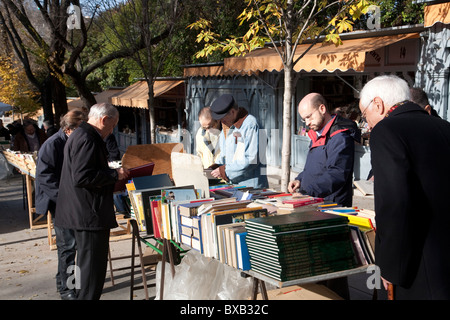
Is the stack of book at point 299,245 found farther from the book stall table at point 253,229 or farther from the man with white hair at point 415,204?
the man with white hair at point 415,204

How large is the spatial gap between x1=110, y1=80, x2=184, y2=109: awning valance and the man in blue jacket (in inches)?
508

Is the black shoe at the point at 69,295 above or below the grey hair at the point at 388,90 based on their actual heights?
below

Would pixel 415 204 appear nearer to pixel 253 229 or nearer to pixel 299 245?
pixel 299 245

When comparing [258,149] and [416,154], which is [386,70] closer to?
[258,149]

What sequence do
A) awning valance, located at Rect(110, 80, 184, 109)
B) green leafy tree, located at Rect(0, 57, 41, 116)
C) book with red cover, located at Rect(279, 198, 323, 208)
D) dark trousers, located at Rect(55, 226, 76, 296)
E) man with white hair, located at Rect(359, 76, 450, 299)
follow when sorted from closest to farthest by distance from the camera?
man with white hair, located at Rect(359, 76, 450, 299) < book with red cover, located at Rect(279, 198, 323, 208) < dark trousers, located at Rect(55, 226, 76, 296) < awning valance, located at Rect(110, 80, 184, 109) < green leafy tree, located at Rect(0, 57, 41, 116)

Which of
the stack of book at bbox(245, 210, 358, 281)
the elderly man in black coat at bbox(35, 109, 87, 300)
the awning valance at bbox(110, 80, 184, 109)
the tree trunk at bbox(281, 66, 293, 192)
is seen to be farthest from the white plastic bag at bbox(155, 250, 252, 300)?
the awning valance at bbox(110, 80, 184, 109)

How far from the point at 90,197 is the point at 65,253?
47.1 inches

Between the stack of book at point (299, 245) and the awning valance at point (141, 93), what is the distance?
1414 cm

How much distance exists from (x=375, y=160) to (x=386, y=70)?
27.9 feet

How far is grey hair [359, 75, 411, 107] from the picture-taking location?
8.96 ft

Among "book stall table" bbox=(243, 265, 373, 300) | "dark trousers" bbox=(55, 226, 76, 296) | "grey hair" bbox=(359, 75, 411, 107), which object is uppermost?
"grey hair" bbox=(359, 75, 411, 107)

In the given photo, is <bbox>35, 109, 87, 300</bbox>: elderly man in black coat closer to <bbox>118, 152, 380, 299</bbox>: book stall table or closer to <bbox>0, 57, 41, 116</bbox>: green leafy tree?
<bbox>118, 152, 380, 299</bbox>: book stall table

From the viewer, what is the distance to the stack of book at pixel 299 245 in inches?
117

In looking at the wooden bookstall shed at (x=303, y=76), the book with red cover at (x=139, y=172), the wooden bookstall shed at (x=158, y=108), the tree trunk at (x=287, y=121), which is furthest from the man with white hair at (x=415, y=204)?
the wooden bookstall shed at (x=158, y=108)
